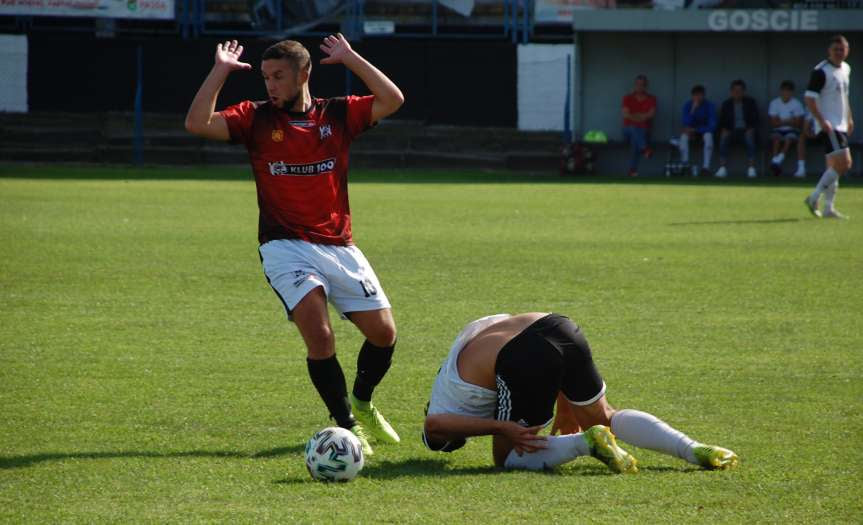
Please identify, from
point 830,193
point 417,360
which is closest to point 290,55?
point 417,360

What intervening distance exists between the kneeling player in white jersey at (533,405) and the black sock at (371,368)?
63 cm

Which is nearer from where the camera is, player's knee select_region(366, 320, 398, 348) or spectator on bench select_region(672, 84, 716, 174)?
player's knee select_region(366, 320, 398, 348)

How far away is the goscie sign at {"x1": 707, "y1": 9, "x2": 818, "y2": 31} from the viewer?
94.8ft

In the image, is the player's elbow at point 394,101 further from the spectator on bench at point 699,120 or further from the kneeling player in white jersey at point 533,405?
the spectator on bench at point 699,120

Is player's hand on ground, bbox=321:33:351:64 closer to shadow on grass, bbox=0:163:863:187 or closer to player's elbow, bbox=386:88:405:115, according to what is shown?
player's elbow, bbox=386:88:405:115

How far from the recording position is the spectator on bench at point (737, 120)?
28.8 m

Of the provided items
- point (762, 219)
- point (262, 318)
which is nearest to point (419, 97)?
point (762, 219)

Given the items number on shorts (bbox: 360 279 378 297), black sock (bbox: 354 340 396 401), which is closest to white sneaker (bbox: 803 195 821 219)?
black sock (bbox: 354 340 396 401)

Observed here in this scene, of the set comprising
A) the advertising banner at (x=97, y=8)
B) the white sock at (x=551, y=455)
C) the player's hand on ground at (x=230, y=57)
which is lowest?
the white sock at (x=551, y=455)

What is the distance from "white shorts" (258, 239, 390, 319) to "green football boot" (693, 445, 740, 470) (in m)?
1.81

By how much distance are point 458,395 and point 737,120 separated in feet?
79.5

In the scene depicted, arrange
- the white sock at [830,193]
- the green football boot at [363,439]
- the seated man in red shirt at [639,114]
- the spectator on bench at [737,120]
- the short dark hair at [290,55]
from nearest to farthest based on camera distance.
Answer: the green football boot at [363,439], the short dark hair at [290,55], the white sock at [830,193], the spectator on bench at [737,120], the seated man in red shirt at [639,114]

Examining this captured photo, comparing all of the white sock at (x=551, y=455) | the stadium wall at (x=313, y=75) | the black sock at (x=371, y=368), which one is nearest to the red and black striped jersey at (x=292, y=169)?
the black sock at (x=371, y=368)

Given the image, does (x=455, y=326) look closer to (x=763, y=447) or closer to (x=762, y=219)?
(x=763, y=447)
